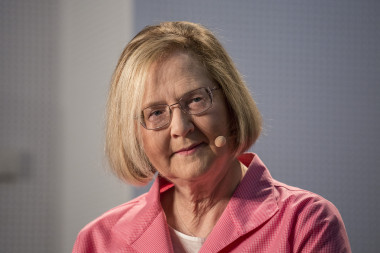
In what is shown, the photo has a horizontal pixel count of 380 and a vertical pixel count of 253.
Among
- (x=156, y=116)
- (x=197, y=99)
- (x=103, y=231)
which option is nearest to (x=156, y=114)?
(x=156, y=116)

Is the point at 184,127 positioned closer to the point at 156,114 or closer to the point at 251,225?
the point at 156,114

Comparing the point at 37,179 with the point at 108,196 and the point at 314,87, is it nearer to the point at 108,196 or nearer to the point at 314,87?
the point at 108,196

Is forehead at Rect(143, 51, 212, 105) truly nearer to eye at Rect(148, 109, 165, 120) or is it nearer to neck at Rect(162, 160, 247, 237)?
eye at Rect(148, 109, 165, 120)

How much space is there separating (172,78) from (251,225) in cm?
40

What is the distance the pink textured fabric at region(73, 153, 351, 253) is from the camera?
109 centimetres

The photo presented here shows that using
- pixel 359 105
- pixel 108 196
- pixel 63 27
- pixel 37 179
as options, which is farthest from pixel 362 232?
pixel 63 27

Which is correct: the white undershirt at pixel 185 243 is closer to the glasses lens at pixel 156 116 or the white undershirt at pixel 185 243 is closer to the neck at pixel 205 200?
the neck at pixel 205 200

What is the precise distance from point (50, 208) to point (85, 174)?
268mm

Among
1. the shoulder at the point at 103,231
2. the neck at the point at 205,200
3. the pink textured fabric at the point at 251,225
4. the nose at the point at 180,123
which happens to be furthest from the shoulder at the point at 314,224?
the shoulder at the point at 103,231

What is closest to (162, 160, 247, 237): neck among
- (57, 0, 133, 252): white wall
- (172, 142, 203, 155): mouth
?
(172, 142, 203, 155): mouth

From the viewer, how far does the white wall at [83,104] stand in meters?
2.63

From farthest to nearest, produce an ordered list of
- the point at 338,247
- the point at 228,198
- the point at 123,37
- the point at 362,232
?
the point at 123,37 < the point at 362,232 < the point at 228,198 < the point at 338,247

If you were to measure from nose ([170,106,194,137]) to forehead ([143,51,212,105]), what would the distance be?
4cm

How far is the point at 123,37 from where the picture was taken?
2.60 meters
